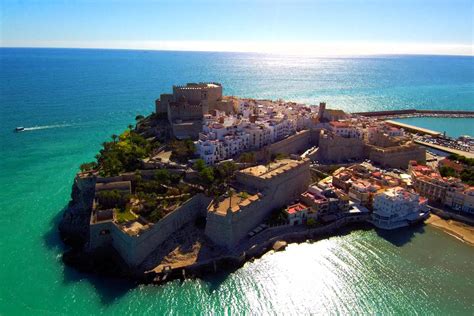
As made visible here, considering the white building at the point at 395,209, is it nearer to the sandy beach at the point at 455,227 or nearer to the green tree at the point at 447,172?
the sandy beach at the point at 455,227

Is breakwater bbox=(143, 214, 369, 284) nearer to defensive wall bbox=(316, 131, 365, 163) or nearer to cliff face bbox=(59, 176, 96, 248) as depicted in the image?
cliff face bbox=(59, 176, 96, 248)

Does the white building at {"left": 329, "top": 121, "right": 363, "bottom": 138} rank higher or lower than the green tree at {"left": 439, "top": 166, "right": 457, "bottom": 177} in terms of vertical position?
higher

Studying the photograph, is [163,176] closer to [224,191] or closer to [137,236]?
[224,191]

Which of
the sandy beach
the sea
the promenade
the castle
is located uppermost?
the castle

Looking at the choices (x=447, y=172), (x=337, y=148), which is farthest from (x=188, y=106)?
(x=447, y=172)

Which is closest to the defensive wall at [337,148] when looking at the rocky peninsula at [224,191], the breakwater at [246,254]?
the rocky peninsula at [224,191]

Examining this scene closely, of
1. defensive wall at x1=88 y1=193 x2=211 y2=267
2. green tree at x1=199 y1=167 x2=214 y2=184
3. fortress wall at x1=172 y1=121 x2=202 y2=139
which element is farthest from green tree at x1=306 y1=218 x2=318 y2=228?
fortress wall at x1=172 y1=121 x2=202 y2=139

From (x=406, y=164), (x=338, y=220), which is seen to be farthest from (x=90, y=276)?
(x=406, y=164)
